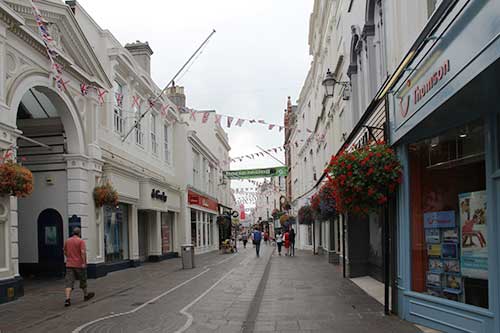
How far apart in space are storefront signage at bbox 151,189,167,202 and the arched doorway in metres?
7.32

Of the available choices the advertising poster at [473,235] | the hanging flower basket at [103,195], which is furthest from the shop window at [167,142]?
the advertising poster at [473,235]

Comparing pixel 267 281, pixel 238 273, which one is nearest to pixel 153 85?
pixel 238 273

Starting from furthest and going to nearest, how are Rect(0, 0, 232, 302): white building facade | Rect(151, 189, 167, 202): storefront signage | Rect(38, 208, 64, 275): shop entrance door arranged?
Rect(151, 189, 167, 202): storefront signage, Rect(38, 208, 64, 275): shop entrance door, Rect(0, 0, 232, 302): white building facade

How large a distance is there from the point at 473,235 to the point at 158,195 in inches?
765

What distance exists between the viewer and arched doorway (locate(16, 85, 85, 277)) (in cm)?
1638

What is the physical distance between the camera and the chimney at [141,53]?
26.8m

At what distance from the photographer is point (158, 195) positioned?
80.7ft

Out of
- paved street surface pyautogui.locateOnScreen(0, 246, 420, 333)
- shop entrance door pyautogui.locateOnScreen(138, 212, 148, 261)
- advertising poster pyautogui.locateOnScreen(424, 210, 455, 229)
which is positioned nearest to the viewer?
advertising poster pyautogui.locateOnScreen(424, 210, 455, 229)

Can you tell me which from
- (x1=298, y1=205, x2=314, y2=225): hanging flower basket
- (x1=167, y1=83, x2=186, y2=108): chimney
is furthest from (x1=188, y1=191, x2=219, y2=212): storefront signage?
(x1=167, y1=83, x2=186, y2=108): chimney

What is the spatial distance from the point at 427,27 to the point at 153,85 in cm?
2032

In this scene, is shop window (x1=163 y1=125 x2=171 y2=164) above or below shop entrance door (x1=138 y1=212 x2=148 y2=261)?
above

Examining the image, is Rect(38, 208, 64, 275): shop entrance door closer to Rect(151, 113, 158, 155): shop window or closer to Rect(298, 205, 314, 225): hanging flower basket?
Rect(151, 113, 158, 155): shop window

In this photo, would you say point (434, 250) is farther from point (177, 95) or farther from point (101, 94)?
point (177, 95)

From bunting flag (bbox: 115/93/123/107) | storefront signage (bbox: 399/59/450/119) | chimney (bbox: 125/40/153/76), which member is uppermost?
chimney (bbox: 125/40/153/76)
